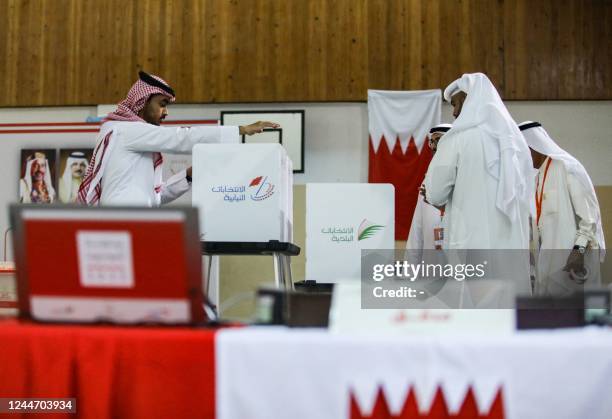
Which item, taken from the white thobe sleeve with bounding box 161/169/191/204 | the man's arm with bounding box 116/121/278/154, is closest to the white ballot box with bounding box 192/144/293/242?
the man's arm with bounding box 116/121/278/154

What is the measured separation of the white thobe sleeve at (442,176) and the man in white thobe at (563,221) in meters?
1.23

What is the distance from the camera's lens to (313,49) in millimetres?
7551

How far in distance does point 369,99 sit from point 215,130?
374 cm

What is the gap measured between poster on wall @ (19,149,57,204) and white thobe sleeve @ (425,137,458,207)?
196 inches

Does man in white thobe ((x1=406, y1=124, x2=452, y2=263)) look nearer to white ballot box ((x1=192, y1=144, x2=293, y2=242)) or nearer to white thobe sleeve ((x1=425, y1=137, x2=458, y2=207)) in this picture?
white thobe sleeve ((x1=425, y1=137, x2=458, y2=207))

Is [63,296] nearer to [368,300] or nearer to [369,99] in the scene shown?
[368,300]

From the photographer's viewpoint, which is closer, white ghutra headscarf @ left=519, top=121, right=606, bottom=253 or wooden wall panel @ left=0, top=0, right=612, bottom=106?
white ghutra headscarf @ left=519, top=121, right=606, bottom=253

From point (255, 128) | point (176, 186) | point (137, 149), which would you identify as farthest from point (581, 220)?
point (137, 149)

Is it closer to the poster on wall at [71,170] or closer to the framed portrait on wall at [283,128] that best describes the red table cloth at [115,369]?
the framed portrait on wall at [283,128]

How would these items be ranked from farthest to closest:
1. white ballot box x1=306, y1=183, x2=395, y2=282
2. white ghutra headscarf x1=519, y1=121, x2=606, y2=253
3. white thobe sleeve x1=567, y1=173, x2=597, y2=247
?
white ghutra headscarf x1=519, y1=121, x2=606, y2=253 < white thobe sleeve x1=567, y1=173, x2=597, y2=247 < white ballot box x1=306, y1=183, x2=395, y2=282

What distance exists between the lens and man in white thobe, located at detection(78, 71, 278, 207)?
3840 millimetres

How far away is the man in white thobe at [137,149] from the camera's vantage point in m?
3.84

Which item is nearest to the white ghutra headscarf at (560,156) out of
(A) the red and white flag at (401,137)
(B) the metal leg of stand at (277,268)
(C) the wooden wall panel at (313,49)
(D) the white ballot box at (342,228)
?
(D) the white ballot box at (342,228)

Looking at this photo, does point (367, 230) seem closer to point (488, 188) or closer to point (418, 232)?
point (488, 188)
